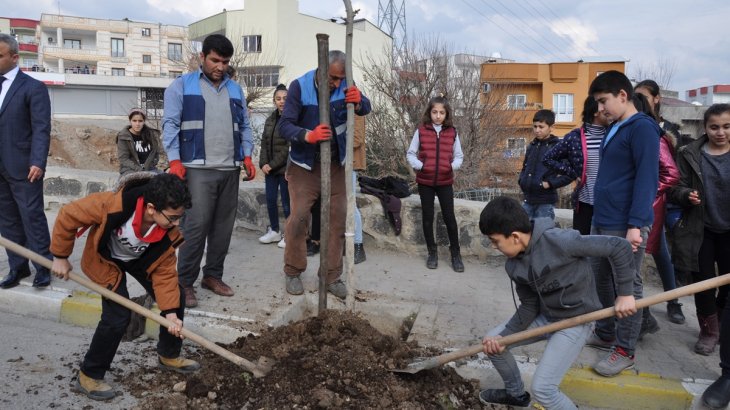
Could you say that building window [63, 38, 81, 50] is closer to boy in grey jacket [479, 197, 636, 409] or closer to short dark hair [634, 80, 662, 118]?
short dark hair [634, 80, 662, 118]

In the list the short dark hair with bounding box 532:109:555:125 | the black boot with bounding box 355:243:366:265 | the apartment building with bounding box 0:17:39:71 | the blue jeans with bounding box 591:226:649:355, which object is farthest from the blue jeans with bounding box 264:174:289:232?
the apartment building with bounding box 0:17:39:71

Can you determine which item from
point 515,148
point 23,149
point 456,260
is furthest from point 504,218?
point 515,148

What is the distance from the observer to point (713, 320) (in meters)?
3.65

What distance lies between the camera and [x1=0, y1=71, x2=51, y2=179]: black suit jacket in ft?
14.1

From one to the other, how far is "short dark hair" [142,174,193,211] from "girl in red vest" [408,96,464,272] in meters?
2.96

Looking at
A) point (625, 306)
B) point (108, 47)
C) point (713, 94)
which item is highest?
point (108, 47)

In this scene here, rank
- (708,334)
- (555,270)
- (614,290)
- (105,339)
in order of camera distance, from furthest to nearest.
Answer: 1. (708,334)
2. (614,290)
3. (105,339)
4. (555,270)

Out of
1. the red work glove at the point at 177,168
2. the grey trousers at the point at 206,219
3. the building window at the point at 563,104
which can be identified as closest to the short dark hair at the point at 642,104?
the grey trousers at the point at 206,219

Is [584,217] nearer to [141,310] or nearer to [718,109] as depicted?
[718,109]

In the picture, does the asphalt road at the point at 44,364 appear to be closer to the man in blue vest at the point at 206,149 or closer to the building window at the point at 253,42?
the man in blue vest at the point at 206,149

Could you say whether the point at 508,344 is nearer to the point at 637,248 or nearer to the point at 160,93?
the point at 637,248

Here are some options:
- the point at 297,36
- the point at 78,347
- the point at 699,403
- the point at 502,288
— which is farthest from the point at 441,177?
the point at 297,36

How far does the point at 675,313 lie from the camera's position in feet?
13.7

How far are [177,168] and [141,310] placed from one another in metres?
1.44
